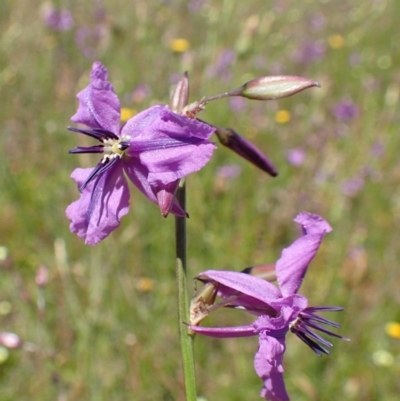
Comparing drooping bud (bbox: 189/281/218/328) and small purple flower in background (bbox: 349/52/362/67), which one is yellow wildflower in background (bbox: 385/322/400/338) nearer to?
drooping bud (bbox: 189/281/218/328)

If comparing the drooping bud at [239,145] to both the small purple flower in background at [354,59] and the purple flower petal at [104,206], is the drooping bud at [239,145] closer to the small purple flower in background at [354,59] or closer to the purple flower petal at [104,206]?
the purple flower petal at [104,206]

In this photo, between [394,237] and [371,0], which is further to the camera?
[371,0]

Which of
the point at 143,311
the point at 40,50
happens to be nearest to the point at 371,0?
the point at 40,50

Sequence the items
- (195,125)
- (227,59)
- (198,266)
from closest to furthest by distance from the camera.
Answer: (195,125) → (198,266) → (227,59)

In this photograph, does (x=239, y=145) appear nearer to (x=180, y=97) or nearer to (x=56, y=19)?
(x=180, y=97)

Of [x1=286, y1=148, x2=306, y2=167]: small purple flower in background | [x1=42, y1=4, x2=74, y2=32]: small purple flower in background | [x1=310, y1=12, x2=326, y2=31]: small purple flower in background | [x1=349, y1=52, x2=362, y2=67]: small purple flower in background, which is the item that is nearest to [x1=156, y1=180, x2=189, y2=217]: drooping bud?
[x1=286, y1=148, x2=306, y2=167]: small purple flower in background

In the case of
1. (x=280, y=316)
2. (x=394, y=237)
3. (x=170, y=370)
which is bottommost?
(x=394, y=237)

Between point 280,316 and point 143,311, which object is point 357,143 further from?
point 280,316
